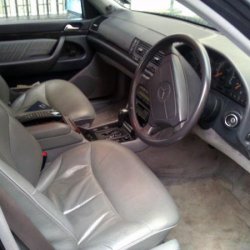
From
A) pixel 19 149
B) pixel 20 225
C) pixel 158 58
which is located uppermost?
pixel 158 58

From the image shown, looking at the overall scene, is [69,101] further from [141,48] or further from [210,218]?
[210,218]

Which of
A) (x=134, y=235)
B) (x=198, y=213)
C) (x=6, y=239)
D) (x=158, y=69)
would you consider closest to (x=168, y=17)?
(x=158, y=69)

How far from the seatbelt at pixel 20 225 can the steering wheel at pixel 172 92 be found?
582mm

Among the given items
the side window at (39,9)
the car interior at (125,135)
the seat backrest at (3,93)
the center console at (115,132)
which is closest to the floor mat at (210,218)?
the car interior at (125,135)

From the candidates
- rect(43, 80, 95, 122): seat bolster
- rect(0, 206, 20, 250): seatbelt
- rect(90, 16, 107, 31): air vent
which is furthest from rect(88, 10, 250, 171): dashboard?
rect(0, 206, 20, 250): seatbelt

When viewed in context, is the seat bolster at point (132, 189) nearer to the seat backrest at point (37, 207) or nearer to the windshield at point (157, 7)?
the seat backrest at point (37, 207)

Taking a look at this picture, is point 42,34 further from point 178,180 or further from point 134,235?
point 134,235

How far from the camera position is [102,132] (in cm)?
195

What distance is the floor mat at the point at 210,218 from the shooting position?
1579 millimetres

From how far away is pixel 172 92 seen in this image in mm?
1233

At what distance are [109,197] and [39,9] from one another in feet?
5.30

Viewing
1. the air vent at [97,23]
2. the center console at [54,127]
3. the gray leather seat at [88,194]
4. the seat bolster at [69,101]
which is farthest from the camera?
the air vent at [97,23]

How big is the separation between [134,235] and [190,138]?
1.05 metres

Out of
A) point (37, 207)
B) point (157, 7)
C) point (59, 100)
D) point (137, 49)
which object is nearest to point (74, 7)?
point (157, 7)
